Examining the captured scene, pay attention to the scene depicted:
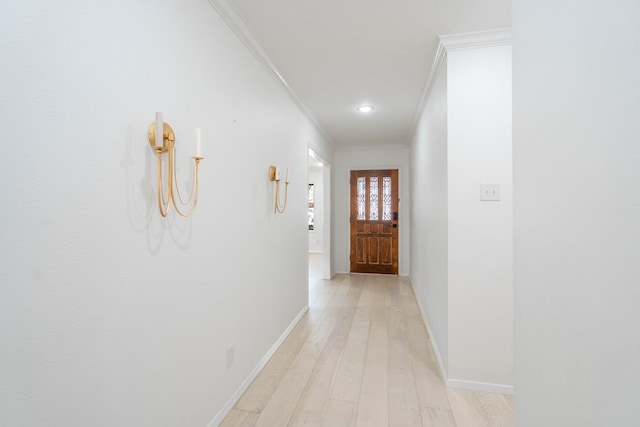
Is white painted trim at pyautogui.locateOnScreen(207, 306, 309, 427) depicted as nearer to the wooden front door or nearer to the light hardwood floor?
the light hardwood floor

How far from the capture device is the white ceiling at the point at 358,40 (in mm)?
1826

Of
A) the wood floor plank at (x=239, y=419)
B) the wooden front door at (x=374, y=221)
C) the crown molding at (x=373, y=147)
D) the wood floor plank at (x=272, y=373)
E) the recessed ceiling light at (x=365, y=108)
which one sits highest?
the recessed ceiling light at (x=365, y=108)

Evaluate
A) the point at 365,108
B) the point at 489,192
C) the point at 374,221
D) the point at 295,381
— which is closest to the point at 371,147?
the point at 374,221

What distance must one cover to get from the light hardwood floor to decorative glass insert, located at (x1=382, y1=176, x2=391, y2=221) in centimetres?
254

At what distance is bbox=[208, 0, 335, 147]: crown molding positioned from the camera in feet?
5.74

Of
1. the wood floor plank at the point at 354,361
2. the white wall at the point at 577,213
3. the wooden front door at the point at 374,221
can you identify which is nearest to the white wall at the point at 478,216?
the wood floor plank at the point at 354,361

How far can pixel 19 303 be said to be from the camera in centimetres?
79

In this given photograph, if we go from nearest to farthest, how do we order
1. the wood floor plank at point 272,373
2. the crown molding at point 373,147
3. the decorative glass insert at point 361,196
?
1. the wood floor plank at point 272,373
2. the crown molding at point 373,147
3. the decorative glass insert at point 361,196

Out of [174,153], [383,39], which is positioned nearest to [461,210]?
[383,39]

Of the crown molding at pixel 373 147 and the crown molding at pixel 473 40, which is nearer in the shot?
the crown molding at pixel 473 40

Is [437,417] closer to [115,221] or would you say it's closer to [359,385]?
[359,385]

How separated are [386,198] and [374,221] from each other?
47cm

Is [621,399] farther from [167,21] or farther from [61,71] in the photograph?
[167,21]

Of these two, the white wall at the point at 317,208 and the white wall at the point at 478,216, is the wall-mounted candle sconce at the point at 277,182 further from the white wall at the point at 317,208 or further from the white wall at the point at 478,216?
the white wall at the point at 317,208
